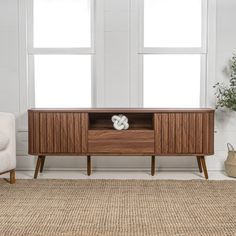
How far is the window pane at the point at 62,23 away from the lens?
197 inches

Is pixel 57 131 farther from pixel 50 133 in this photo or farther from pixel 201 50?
pixel 201 50

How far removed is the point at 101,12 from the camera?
16.1ft

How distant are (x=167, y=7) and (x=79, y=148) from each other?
1.82 m

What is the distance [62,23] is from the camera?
503cm

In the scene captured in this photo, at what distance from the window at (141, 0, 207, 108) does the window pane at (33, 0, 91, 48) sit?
2.11 feet

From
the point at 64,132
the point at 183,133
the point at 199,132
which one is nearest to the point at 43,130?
the point at 64,132

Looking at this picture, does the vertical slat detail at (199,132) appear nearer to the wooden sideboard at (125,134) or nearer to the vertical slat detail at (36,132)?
the wooden sideboard at (125,134)

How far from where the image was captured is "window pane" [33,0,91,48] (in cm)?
500

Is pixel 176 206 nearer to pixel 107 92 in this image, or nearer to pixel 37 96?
pixel 107 92

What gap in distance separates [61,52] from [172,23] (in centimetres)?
125

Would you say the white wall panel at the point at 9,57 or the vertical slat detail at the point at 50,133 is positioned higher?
the white wall panel at the point at 9,57

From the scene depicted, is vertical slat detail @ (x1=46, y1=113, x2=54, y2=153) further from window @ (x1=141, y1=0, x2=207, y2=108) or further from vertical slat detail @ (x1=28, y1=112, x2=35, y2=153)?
window @ (x1=141, y1=0, x2=207, y2=108)

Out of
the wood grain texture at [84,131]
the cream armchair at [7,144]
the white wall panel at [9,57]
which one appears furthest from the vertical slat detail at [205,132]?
the white wall panel at [9,57]

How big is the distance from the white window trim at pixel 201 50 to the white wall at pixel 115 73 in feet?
0.13
